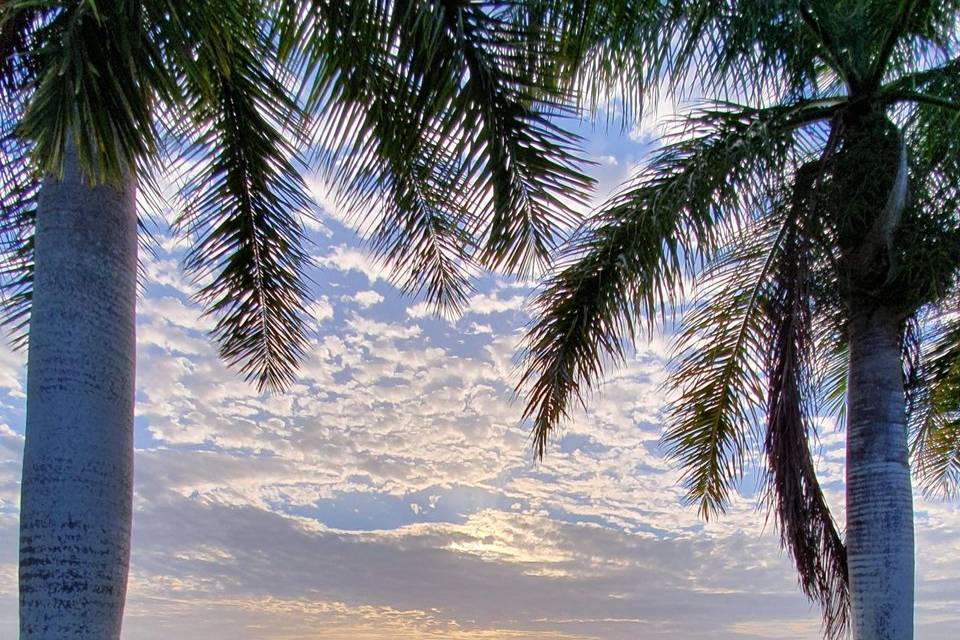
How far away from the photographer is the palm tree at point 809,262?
7.12 m

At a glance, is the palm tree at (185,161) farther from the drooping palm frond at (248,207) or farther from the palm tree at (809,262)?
the palm tree at (809,262)

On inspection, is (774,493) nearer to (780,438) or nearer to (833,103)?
(780,438)

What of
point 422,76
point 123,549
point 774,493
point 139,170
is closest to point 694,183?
point 774,493

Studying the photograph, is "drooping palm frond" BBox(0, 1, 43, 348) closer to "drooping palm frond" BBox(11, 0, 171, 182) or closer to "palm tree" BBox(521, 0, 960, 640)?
"drooping palm frond" BBox(11, 0, 171, 182)

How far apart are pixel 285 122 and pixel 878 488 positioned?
5.62 metres

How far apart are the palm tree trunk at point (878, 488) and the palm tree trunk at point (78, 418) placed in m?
5.79

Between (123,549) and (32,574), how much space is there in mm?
414

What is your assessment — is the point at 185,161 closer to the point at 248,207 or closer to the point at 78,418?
the point at 248,207

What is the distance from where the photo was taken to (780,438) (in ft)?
22.5

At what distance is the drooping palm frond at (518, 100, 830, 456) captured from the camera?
7.61 m

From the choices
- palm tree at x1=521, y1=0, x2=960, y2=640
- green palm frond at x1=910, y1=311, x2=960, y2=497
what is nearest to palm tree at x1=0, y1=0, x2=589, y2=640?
palm tree at x1=521, y1=0, x2=960, y2=640

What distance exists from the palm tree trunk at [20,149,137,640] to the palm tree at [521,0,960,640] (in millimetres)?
4381

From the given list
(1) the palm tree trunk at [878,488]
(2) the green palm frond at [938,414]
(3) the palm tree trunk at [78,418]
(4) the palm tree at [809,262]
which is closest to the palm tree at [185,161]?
(3) the palm tree trunk at [78,418]

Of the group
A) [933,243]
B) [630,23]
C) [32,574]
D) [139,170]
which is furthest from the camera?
[933,243]
